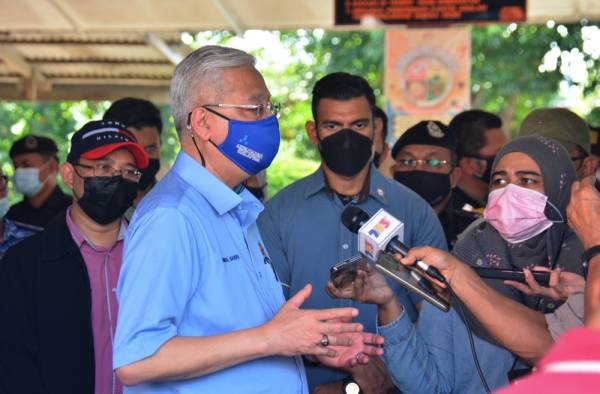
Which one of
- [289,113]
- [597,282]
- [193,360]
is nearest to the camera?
[597,282]

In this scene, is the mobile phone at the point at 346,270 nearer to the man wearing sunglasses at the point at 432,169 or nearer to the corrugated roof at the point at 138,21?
the man wearing sunglasses at the point at 432,169

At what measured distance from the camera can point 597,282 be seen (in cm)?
228

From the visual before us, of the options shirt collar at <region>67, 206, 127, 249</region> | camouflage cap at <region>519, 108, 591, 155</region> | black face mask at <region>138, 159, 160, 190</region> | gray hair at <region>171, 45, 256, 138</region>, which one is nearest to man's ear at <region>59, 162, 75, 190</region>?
shirt collar at <region>67, 206, 127, 249</region>

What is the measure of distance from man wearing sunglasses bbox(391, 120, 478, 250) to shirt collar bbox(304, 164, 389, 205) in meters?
1.08

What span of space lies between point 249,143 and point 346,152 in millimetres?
1607

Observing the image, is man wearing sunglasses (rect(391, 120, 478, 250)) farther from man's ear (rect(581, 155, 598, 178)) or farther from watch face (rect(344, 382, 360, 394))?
watch face (rect(344, 382, 360, 394))

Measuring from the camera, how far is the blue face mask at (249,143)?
316 cm

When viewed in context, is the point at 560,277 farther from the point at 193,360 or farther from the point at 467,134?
the point at 467,134

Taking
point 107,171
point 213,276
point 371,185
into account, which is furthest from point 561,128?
point 213,276

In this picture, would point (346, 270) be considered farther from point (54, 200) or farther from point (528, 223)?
point (54, 200)

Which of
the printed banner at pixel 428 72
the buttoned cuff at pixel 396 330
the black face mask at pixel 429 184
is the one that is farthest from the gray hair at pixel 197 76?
the printed banner at pixel 428 72

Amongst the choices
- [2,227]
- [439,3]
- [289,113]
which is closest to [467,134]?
[439,3]

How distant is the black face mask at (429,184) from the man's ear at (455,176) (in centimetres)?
12

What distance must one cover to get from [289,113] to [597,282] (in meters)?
22.2
